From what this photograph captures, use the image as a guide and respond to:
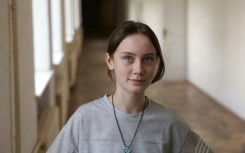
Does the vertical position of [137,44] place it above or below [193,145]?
above

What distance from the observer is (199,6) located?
9.31 meters

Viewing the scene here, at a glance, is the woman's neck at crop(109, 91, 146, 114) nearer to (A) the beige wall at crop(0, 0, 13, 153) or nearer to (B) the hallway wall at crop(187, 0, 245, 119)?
(A) the beige wall at crop(0, 0, 13, 153)

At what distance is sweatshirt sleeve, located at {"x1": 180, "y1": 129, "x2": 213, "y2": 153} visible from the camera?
64.9 inches

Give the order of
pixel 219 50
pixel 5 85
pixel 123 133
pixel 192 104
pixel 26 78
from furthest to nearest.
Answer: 1. pixel 192 104
2. pixel 219 50
3. pixel 26 78
4. pixel 5 85
5. pixel 123 133

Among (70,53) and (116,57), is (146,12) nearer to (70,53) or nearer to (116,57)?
(70,53)

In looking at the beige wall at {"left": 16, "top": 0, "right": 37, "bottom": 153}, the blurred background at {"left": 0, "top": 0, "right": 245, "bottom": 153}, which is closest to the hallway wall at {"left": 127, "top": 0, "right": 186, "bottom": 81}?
the blurred background at {"left": 0, "top": 0, "right": 245, "bottom": 153}

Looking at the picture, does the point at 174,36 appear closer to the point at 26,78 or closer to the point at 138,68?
the point at 26,78

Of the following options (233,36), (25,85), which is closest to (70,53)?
(233,36)

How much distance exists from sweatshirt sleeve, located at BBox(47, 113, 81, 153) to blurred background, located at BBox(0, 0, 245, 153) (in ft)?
2.07

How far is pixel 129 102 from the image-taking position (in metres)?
1.64

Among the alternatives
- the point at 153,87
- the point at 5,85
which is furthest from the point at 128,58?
the point at 153,87

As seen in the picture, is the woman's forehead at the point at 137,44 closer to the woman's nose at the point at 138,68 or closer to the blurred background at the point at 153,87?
the woman's nose at the point at 138,68

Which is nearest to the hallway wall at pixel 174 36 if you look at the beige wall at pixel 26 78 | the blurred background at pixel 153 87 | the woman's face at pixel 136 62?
the blurred background at pixel 153 87

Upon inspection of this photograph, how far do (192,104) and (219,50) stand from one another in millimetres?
1109
